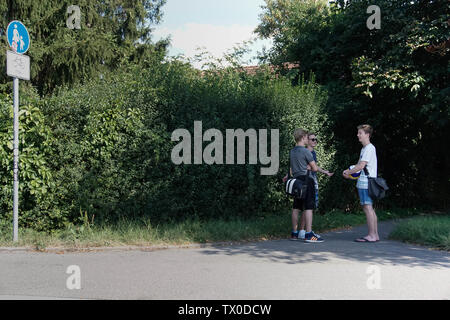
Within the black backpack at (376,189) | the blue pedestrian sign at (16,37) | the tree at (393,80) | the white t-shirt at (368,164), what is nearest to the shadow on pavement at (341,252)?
the black backpack at (376,189)

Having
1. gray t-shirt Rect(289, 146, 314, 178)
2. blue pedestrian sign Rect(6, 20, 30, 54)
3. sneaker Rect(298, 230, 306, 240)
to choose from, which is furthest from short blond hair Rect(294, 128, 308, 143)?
blue pedestrian sign Rect(6, 20, 30, 54)

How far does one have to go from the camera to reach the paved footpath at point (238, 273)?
16.5 ft

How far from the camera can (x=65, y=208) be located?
869 cm

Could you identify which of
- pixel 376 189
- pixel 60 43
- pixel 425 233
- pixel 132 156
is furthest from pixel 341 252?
pixel 60 43

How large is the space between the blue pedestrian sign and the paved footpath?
3570 millimetres

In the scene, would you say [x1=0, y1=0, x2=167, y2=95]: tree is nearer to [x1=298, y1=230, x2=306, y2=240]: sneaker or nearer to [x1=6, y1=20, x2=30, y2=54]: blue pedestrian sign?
[x1=6, y1=20, x2=30, y2=54]: blue pedestrian sign

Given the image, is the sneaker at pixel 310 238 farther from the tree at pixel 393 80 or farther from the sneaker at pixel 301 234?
the tree at pixel 393 80

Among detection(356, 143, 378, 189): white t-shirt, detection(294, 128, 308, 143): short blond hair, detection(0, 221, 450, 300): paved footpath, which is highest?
detection(294, 128, 308, 143): short blond hair

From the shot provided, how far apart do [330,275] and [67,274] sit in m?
3.33

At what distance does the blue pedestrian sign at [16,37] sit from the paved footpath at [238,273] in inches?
141

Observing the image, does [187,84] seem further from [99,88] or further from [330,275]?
[330,275]

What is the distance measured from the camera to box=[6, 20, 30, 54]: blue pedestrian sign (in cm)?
810

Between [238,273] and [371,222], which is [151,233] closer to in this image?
[238,273]

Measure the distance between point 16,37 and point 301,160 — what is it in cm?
554
